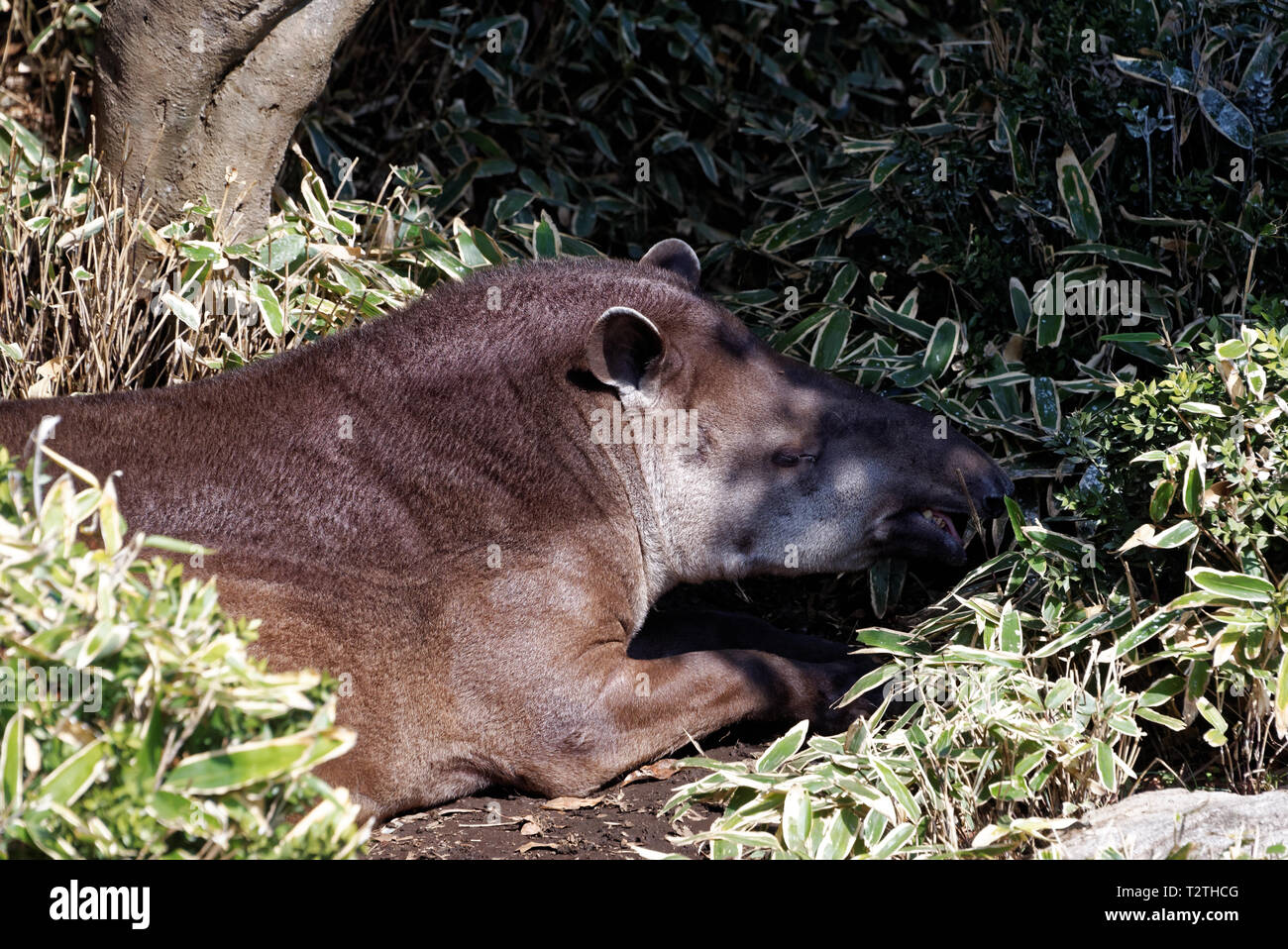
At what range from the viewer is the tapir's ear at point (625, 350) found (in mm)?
5293

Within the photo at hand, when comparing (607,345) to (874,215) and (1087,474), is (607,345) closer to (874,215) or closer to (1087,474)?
(1087,474)

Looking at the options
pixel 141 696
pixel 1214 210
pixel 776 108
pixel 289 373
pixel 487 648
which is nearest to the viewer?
pixel 141 696

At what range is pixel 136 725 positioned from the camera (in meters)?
3.04

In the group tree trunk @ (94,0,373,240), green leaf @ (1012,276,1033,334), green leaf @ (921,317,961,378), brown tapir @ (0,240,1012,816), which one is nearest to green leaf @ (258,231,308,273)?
tree trunk @ (94,0,373,240)

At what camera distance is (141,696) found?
119 inches

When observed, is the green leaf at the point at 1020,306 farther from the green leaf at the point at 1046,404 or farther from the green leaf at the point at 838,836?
the green leaf at the point at 838,836

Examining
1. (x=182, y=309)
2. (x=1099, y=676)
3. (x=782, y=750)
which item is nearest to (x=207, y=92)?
(x=182, y=309)

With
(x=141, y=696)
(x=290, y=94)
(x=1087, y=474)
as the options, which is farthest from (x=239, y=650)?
(x=290, y=94)

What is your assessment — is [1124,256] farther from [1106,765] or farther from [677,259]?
[1106,765]

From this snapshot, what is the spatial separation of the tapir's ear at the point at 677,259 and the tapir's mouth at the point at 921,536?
4.91ft

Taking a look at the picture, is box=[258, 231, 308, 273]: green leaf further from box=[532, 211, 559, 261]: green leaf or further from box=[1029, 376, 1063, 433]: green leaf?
box=[1029, 376, 1063, 433]: green leaf

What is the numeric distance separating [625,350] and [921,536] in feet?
4.88

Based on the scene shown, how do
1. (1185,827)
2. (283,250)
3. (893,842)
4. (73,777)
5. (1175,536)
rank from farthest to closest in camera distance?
(283,250) < (1175,536) < (893,842) < (1185,827) < (73,777)
